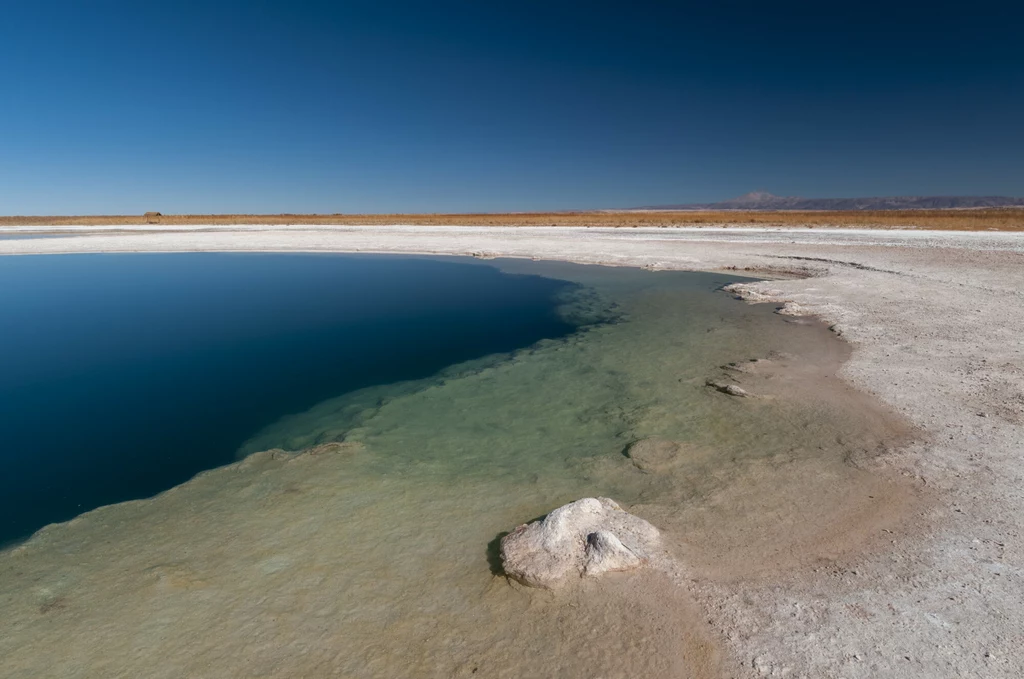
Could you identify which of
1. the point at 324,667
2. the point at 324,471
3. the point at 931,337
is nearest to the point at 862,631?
the point at 324,667

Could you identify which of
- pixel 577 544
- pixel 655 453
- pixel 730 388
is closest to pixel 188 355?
pixel 655 453

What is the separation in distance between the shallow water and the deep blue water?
68cm

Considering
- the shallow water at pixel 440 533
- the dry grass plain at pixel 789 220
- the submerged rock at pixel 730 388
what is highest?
the dry grass plain at pixel 789 220

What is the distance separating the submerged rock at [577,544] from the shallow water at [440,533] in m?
0.13

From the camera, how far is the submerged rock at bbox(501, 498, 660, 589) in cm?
330

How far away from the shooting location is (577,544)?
345 centimetres

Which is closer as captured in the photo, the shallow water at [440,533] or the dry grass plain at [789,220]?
the shallow water at [440,533]

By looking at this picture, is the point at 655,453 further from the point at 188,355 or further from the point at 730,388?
the point at 188,355

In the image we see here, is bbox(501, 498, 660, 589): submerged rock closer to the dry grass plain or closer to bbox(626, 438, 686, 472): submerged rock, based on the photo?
bbox(626, 438, 686, 472): submerged rock

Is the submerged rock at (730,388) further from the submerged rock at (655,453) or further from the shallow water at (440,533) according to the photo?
the submerged rock at (655,453)

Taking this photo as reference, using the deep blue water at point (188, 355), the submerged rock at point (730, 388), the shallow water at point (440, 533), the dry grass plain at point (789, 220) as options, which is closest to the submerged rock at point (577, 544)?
the shallow water at point (440, 533)

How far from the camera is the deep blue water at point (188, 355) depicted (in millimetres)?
5148

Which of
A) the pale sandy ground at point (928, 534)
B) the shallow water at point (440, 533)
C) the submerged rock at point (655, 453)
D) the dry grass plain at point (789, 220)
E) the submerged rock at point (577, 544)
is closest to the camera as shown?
the pale sandy ground at point (928, 534)

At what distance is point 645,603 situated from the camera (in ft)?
9.99
